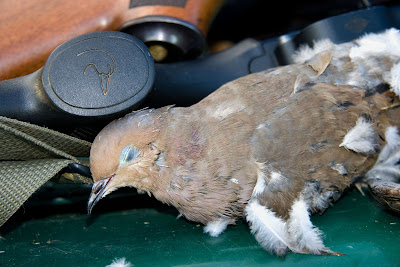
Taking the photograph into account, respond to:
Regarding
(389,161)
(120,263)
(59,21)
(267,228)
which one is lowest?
(120,263)

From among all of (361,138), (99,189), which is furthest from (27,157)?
(361,138)

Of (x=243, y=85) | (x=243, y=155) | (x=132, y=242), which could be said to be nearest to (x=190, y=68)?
(x=243, y=85)

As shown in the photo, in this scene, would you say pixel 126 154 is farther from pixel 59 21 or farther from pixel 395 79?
pixel 395 79

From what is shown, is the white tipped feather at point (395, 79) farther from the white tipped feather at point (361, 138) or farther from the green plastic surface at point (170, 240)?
the green plastic surface at point (170, 240)

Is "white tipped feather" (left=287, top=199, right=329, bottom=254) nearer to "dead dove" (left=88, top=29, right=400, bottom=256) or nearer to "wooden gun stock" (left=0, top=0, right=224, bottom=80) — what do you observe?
"dead dove" (left=88, top=29, right=400, bottom=256)

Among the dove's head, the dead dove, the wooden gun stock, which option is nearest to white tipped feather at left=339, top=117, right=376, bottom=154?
the dead dove

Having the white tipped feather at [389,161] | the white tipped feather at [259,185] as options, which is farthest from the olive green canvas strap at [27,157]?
the white tipped feather at [389,161]
